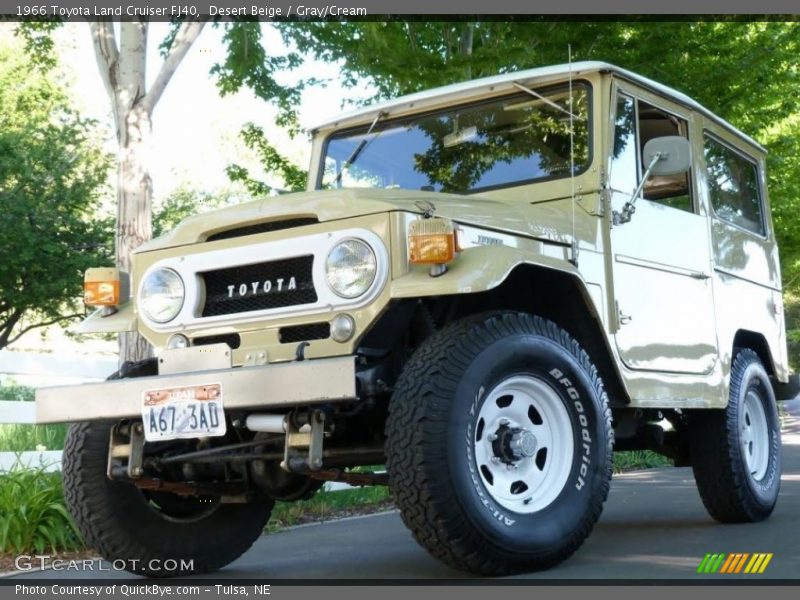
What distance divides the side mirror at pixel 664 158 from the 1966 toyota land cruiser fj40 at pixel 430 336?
12 millimetres

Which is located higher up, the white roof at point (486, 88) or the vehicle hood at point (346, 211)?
the white roof at point (486, 88)

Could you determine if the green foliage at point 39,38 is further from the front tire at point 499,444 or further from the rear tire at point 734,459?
the front tire at point 499,444

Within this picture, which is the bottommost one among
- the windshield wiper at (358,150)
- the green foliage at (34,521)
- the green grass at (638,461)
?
the green grass at (638,461)

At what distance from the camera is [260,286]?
191 inches

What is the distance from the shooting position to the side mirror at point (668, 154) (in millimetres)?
5699

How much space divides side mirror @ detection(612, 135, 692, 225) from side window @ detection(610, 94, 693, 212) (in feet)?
0.50

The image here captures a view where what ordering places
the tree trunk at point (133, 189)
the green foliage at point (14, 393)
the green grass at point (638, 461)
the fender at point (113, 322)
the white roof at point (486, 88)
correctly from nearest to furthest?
the fender at point (113, 322) → the white roof at point (486, 88) → the tree trunk at point (133, 189) → the green grass at point (638, 461) → the green foliage at point (14, 393)

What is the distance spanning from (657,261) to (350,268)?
7.61 feet

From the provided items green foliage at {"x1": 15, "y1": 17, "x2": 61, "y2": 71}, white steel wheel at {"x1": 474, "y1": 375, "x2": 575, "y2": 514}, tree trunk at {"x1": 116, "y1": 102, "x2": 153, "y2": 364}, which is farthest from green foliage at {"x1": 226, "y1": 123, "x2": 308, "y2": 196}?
white steel wheel at {"x1": 474, "y1": 375, "x2": 575, "y2": 514}

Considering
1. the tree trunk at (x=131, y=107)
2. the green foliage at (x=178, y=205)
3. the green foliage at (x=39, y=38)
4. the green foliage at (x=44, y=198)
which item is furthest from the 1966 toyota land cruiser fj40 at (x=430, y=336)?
the green foliage at (x=178, y=205)

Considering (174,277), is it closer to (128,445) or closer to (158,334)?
(158,334)

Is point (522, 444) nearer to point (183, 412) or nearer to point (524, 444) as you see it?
point (524, 444)

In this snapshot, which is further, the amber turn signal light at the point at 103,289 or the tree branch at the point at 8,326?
the tree branch at the point at 8,326

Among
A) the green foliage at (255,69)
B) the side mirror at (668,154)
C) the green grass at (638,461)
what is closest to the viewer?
the side mirror at (668,154)
